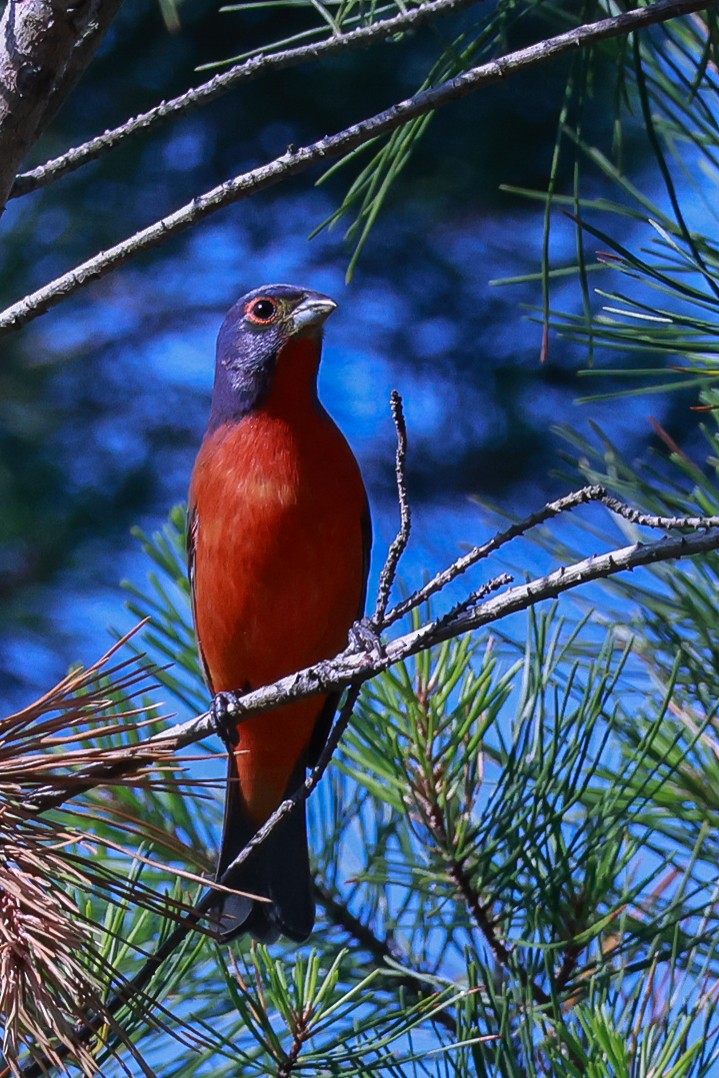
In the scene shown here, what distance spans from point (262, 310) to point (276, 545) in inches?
32.6

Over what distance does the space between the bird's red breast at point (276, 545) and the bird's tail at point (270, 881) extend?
8.9 inches

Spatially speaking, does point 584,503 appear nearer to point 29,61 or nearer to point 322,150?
point 322,150

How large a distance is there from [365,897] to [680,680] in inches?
31.1

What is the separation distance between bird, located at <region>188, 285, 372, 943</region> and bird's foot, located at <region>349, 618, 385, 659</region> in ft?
3.51

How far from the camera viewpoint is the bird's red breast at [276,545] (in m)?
3.42

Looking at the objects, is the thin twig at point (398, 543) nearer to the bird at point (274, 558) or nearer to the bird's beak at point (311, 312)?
the bird at point (274, 558)

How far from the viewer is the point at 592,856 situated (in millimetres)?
2439

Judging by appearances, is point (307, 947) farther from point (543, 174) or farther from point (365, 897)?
point (543, 174)

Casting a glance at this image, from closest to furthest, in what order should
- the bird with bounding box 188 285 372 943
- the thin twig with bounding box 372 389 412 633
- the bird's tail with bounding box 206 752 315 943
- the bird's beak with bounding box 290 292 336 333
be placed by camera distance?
the thin twig with bounding box 372 389 412 633 < the bird's tail with bounding box 206 752 315 943 < the bird with bounding box 188 285 372 943 < the bird's beak with bounding box 290 292 336 333

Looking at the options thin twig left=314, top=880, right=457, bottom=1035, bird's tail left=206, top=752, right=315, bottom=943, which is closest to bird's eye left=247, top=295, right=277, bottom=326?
bird's tail left=206, top=752, right=315, bottom=943

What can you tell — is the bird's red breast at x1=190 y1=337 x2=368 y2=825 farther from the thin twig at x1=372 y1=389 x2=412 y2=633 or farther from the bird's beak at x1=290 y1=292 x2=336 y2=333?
the thin twig at x1=372 y1=389 x2=412 y2=633

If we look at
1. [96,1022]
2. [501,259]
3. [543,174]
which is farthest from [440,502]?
[96,1022]

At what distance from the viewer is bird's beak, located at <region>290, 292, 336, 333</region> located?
146 inches

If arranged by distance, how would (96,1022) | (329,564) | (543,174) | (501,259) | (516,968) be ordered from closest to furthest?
(96,1022) → (516,968) → (329,564) → (543,174) → (501,259)
